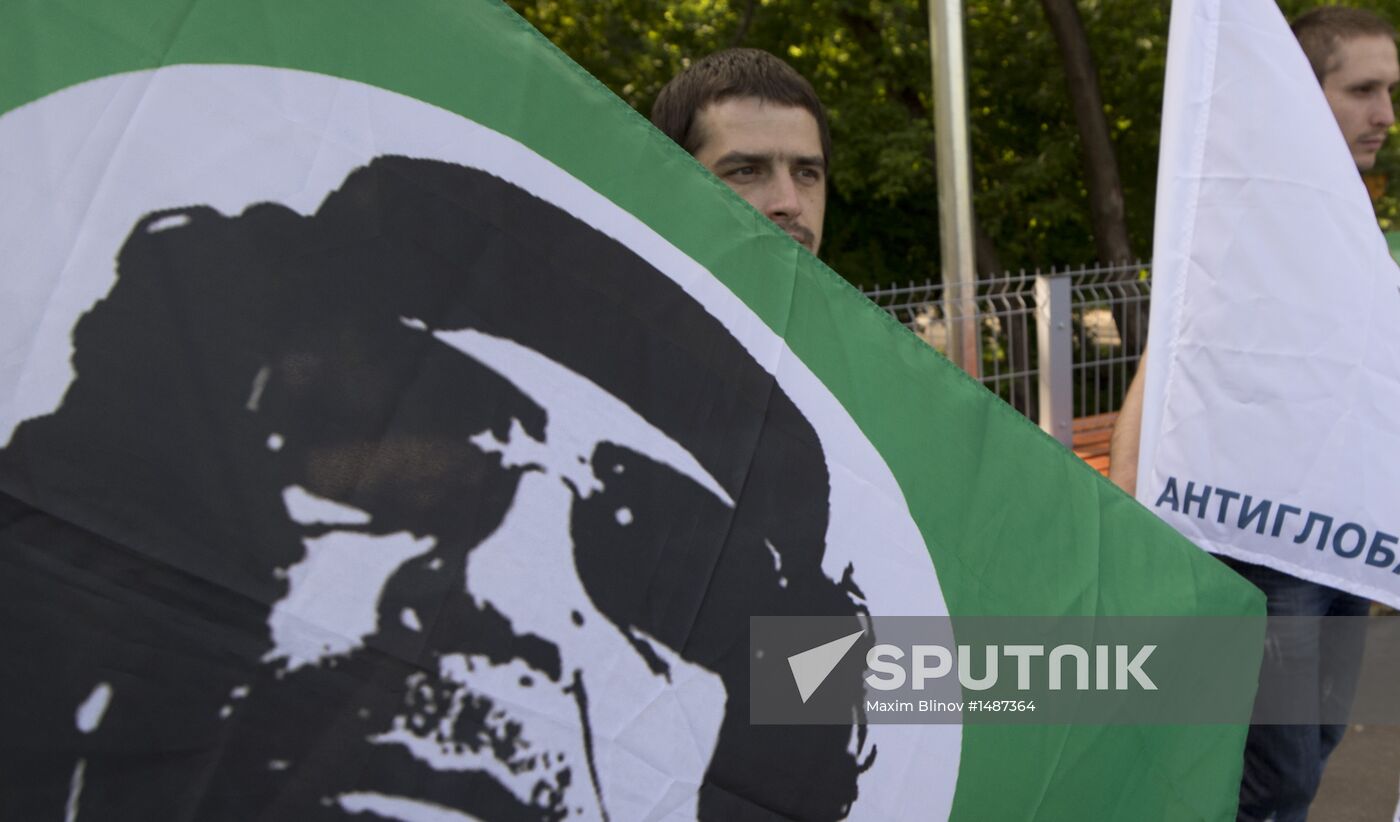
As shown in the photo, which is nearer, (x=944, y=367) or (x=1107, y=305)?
Result: (x=944, y=367)

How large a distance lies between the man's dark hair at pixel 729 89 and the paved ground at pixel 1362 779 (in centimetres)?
303

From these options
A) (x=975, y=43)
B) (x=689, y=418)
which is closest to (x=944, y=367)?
(x=689, y=418)

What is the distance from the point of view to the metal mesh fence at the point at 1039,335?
649cm

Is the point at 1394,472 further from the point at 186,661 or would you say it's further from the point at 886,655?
the point at 186,661

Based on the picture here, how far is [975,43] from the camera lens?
14.1 metres

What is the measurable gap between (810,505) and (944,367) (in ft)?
1.15

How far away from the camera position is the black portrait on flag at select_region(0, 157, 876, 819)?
3.76ft

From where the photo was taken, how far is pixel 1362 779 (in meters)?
4.29

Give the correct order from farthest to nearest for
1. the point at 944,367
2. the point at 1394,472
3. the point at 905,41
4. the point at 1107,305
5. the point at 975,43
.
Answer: the point at 975,43
the point at 905,41
the point at 1107,305
the point at 1394,472
the point at 944,367

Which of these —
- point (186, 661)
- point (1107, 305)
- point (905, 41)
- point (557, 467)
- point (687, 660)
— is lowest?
point (186, 661)

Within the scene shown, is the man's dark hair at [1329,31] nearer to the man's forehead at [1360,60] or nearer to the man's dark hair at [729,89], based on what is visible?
the man's forehead at [1360,60]

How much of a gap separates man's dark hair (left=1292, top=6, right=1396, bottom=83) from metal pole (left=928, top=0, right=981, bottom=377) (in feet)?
9.70

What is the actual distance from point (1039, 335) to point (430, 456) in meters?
5.69

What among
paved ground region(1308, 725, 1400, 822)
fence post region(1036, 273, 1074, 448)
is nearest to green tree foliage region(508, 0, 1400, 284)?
fence post region(1036, 273, 1074, 448)
